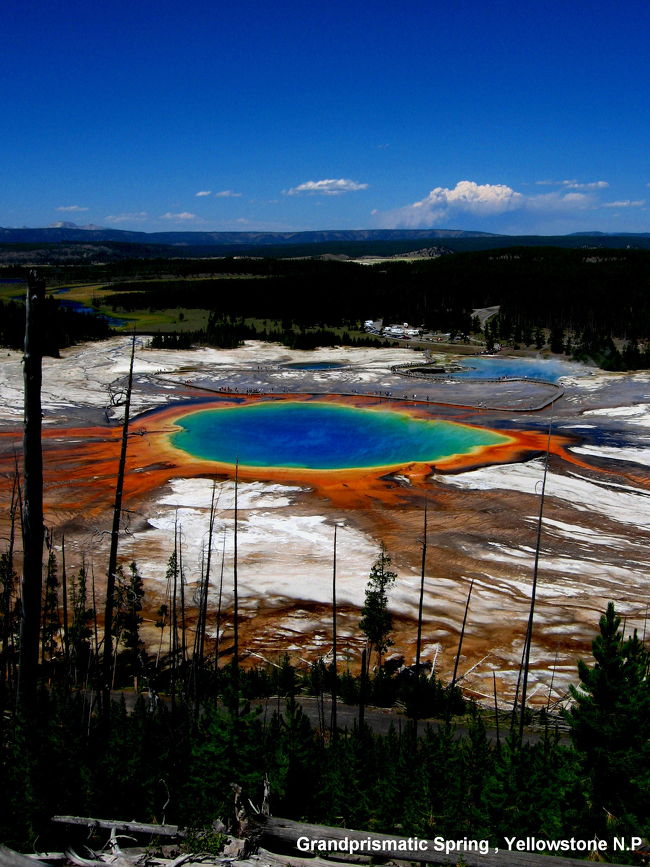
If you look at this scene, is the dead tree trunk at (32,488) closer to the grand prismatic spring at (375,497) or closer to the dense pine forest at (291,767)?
the dense pine forest at (291,767)

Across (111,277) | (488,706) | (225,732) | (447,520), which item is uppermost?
(111,277)

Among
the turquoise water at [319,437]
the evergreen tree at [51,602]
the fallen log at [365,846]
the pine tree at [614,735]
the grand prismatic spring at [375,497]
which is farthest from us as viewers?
the turquoise water at [319,437]

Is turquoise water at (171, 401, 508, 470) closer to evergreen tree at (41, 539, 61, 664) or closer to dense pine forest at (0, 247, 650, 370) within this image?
evergreen tree at (41, 539, 61, 664)

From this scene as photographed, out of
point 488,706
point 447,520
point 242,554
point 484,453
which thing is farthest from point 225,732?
point 484,453

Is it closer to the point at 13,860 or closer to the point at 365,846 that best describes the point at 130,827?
the point at 13,860

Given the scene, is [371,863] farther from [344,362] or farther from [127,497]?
[344,362]

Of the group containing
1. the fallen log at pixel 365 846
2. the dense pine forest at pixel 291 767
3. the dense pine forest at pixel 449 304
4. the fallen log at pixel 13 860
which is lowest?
the dense pine forest at pixel 291 767

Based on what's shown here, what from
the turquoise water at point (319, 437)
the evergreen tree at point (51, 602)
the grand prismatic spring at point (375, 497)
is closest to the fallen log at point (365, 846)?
the grand prismatic spring at point (375, 497)
